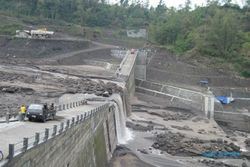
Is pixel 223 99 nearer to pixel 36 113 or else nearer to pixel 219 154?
pixel 219 154

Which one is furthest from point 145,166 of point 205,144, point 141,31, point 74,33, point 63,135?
point 141,31

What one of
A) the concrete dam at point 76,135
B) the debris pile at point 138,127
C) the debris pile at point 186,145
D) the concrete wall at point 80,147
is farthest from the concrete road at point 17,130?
the debris pile at point 138,127

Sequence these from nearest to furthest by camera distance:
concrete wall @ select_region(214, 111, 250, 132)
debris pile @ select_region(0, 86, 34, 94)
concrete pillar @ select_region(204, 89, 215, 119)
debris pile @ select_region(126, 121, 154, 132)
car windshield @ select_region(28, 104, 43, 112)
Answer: car windshield @ select_region(28, 104, 43, 112)
debris pile @ select_region(0, 86, 34, 94)
debris pile @ select_region(126, 121, 154, 132)
concrete wall @ select_region(214, 111, 250, 132)
concrete pillar @ select_region(204, 89, 215, 119)

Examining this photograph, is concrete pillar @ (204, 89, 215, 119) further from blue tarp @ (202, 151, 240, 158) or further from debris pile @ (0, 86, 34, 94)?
debris pile @ (0, 86, 34, 94)

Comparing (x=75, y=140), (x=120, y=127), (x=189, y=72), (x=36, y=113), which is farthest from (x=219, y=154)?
(x=189, y=72)

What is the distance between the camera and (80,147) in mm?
32094

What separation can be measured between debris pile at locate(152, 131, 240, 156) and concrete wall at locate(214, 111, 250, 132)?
19.6 meters

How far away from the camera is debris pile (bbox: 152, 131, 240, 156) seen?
59584mm

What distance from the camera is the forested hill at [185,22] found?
124m

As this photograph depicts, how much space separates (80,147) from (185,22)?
403 feet

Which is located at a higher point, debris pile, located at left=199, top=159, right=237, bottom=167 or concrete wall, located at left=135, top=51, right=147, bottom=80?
concrete wall, located at left=135, top=51, right=147, bottom=80

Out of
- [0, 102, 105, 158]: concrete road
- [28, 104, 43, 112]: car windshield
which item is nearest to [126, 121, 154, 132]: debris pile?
[0, 102, 105, 158]: concrete road

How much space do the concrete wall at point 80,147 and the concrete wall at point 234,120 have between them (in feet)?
126

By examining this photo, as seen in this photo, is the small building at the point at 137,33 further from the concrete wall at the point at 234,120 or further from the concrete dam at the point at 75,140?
the concrete dam at the point at 75,140
